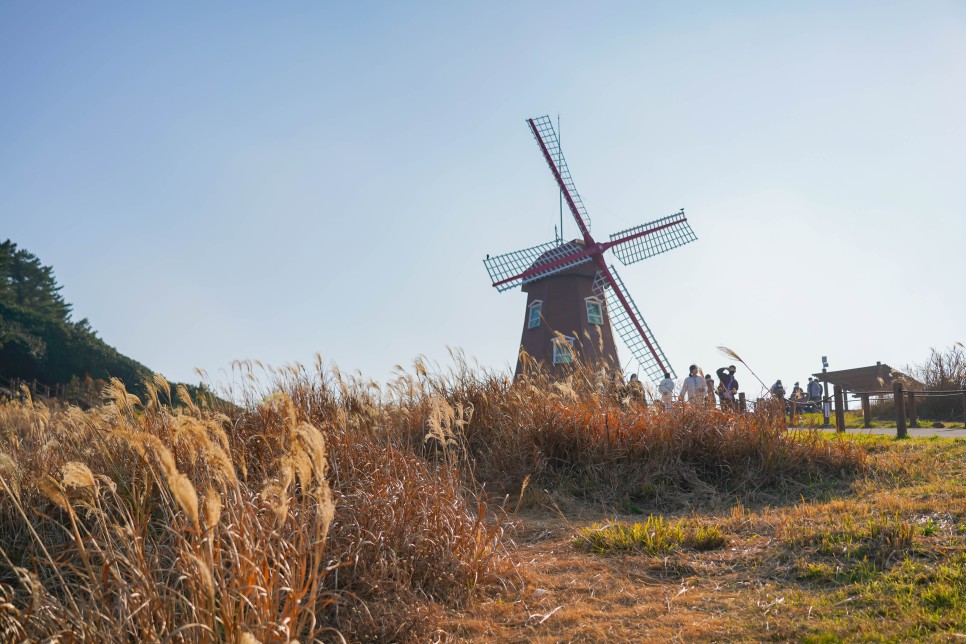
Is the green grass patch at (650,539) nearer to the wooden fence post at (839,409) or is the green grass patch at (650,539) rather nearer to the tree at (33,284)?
the wooden fence post at (839,409)

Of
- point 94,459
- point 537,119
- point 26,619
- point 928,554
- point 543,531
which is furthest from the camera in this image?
point 537,119

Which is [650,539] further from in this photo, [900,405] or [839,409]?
[839,409]

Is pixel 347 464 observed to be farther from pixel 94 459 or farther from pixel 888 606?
pixel 888 606

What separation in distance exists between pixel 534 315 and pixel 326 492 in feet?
76.1

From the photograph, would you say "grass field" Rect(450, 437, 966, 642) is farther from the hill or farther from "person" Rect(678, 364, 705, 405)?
the hill

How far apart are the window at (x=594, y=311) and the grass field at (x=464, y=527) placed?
17082mm

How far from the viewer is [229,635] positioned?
259 cm

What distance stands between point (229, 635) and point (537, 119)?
25.3 meters

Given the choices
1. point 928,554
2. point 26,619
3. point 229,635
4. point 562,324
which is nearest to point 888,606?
point 928,554

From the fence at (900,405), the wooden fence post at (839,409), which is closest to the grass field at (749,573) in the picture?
the fence at (900,405)

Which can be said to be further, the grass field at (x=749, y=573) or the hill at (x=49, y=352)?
the hill at (x=49, y=352)

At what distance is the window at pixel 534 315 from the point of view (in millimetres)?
25219

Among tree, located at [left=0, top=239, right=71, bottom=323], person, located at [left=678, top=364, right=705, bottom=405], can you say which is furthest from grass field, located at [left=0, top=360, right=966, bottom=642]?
tree, located at [left=0, top=239, right=71, bottom=323]

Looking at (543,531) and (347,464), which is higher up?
(347,464)
